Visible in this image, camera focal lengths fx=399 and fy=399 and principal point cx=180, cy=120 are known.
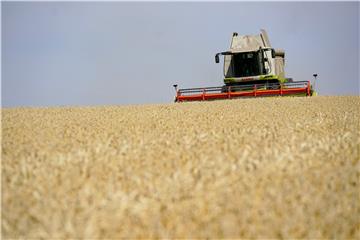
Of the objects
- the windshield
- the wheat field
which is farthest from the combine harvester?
the wheat field

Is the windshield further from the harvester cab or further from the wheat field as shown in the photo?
the wheat field

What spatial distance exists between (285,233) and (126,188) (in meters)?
1.16

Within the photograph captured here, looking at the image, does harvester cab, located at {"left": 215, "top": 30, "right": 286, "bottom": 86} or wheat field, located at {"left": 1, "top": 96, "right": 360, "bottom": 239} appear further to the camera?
harvester cab, located at {"left": 215, "top": 30, "right": 286, "bottom": 86}

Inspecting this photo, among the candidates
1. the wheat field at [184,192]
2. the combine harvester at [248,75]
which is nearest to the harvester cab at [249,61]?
the combine harvester at [248,75]

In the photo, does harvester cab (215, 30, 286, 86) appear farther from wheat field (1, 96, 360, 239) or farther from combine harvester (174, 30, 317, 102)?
wheat field (1, 96, 360, 239)

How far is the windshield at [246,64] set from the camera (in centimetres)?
2112

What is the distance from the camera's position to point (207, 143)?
466 cm

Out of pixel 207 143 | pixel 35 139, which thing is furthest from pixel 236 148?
pixel 35 139

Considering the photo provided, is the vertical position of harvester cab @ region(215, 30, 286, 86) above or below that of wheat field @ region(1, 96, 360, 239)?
above

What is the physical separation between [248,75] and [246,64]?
0.60 meters

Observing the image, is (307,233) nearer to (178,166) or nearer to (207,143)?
(178,166)

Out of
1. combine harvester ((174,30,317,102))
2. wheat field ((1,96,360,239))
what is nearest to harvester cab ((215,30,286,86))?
combine harvester ((174,30,317,102))

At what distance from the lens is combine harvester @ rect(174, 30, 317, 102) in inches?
805

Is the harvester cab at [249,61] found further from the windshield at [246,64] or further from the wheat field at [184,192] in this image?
the wheat field at [184,192]
